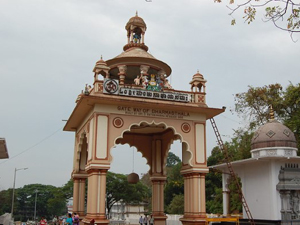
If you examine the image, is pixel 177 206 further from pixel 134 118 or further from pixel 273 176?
pixel 134 118

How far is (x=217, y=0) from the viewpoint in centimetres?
617

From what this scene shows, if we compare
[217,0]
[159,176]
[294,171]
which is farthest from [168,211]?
[217,0]

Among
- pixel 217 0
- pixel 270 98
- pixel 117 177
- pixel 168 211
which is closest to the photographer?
pixel 217 0

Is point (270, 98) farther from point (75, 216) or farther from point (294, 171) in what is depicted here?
point (75, 216)

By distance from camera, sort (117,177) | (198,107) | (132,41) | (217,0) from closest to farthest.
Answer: (217,0)
(198,107)
(132,41)
(117,177)

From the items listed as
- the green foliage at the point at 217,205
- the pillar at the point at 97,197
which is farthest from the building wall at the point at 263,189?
the green foliage at the point at 217,205

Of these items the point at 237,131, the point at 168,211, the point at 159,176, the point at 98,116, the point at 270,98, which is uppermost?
the point at 270,98

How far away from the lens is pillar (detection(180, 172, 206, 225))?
45.5 ft

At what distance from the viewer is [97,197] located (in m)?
12.9

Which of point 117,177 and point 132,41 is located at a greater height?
point 132,41

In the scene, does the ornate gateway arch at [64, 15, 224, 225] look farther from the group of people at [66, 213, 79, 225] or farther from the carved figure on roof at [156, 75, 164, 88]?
the group of people at [66, 213, 79, 225]

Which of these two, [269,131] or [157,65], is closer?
[157,65]

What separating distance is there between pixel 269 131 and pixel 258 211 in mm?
4191

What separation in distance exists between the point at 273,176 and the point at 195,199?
4.60 meters
